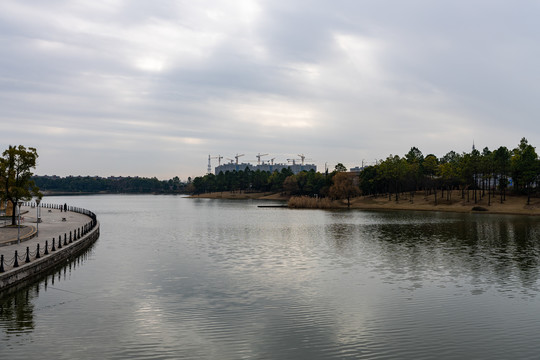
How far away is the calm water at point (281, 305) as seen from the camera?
19.3 m

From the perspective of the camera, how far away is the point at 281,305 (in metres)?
26.3

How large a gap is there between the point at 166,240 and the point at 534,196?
10764cm

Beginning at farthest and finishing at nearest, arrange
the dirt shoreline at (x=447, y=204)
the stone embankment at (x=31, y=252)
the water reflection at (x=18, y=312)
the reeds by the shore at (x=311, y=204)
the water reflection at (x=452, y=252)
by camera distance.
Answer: the reeds by the shore at (x=311, y=204)
the dirt shoreline at (x=447, y=204)
the water reflection at (x=452, y=252)
the stone embankment at (x=31, y=252)
the water reflection at (x=18, y=312)

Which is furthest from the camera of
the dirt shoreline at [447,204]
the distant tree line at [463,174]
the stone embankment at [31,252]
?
the distant tree line at [463,174]

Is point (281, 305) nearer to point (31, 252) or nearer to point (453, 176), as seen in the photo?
point (31, 252)

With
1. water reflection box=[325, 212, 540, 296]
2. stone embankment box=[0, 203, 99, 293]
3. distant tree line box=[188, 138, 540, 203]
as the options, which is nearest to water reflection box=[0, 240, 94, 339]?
stone embankment box=[0, 203, 99, 293]

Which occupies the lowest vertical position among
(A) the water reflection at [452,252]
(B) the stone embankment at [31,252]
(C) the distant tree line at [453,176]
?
(A) the water reflection at [452,252]

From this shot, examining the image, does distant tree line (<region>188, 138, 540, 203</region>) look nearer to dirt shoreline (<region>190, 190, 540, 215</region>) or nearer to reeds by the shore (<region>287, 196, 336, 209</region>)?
dirt shoreline (<region>190, 190, 540, 215</region>)

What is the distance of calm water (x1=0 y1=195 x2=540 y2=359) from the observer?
19.3 metres

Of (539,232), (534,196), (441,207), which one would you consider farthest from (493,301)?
(534,196)

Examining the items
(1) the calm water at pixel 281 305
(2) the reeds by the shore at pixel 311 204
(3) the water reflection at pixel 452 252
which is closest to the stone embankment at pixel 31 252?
(1) the calm water at pixel 281 305

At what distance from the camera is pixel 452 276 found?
113 ft

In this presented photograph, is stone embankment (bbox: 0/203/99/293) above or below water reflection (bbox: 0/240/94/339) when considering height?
above

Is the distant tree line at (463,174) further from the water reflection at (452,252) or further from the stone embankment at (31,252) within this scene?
the stone embankment at (31,252)
